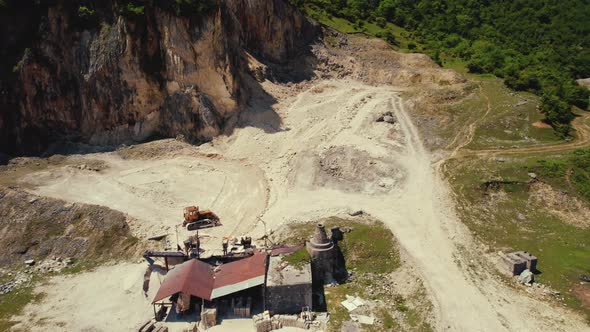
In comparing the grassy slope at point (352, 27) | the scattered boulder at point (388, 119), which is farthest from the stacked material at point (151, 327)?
the grassy slope at point (352, 27)

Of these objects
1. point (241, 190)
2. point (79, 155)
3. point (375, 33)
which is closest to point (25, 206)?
point (79, 155)

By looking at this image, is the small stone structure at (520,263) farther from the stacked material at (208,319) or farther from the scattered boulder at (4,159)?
the scattered boulder at (4,159)

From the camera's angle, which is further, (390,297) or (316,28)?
(316,28)

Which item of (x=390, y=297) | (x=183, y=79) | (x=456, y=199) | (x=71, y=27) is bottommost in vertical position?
(x=390, y=297)

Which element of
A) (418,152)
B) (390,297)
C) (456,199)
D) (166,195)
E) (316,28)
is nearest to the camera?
(390,297)

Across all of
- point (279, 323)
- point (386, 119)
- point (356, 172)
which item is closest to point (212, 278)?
point (279, 323)

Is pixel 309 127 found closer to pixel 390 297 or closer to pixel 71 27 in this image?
pixel 390 297

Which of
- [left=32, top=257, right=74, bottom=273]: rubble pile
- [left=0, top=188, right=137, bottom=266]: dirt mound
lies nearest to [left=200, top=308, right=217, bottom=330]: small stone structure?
[left=0, top=188, right=137, bottom=266]: dirt mound

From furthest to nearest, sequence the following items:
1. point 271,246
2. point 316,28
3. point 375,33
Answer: point 375,33, point 316,28, point 271,246

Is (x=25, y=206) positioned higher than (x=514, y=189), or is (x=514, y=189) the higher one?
(x=514, y=189)
